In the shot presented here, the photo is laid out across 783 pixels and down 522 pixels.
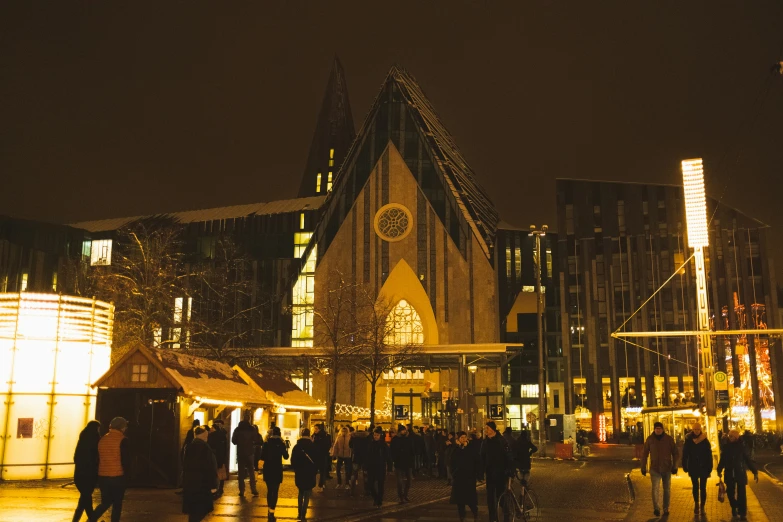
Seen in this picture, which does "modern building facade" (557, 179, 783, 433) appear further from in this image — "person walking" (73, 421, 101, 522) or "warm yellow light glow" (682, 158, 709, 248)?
"person walking" (73, 421, 101, 522)

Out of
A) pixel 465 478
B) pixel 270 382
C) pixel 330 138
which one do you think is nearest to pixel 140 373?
pixel 270 382

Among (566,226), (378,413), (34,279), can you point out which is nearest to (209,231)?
(34,279)

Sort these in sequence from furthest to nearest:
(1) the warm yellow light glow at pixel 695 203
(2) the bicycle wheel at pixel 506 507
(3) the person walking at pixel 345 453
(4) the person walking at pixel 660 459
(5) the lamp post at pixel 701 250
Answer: (1) the warm yellow light glow at pixel 695 203
(5) the lamp post at pixel 701 250
(3) the person walking at pixel 345 453
(4) the person walking at pixel 660 459
(2) the bicycle wheel at pixel 506 507

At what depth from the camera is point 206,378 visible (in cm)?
2212

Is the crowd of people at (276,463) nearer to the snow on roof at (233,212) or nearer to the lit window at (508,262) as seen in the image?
the lit window at (508,262)

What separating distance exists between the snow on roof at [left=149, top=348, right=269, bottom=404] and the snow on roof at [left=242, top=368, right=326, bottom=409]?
838 millimetres

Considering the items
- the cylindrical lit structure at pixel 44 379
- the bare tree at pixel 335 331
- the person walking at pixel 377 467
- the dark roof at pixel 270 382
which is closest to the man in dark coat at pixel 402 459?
the person walking at pixel 377 467

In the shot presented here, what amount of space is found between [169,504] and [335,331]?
24451 mm

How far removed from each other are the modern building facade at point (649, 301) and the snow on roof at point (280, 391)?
53775mm

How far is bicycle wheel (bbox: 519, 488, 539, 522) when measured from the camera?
48.1 feet

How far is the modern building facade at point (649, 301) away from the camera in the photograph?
78500mm

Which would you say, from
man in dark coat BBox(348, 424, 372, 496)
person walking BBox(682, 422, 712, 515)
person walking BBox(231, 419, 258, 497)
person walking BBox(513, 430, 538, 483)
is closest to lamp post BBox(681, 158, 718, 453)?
person walking BBox(682, 422, 712, 515)

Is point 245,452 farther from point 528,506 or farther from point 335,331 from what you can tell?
point 335,331

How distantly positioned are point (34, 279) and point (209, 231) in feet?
69.4
